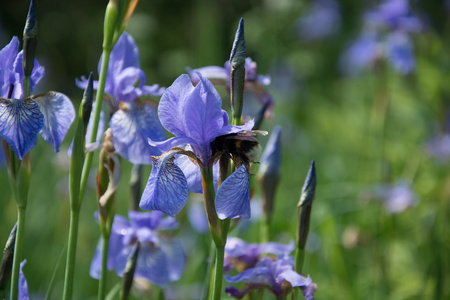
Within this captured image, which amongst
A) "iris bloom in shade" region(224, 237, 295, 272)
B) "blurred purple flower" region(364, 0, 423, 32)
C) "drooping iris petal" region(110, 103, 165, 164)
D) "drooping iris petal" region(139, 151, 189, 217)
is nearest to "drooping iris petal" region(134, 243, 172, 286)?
"iris bloom in shade" region(224, 237, 295, 272)

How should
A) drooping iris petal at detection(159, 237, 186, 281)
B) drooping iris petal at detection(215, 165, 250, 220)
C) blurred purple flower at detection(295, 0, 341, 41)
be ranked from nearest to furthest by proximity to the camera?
drooping iris petal at detection(215, 165, 250, 220) → drooping iris petal at detection(159, 237, 186, 281) → blurred purple flower at detection(295, 0, 341, 41)

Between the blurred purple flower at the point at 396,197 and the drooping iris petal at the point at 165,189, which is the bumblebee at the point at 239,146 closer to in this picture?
the drooping iris petal at the point at 165,189

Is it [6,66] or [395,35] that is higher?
[395,35]

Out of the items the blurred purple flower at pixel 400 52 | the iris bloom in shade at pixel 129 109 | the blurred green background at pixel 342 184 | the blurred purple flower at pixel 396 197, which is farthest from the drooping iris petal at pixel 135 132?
the blurred purple flower at pixel 400 52

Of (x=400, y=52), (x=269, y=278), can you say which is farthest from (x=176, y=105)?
(x=400, y=52)

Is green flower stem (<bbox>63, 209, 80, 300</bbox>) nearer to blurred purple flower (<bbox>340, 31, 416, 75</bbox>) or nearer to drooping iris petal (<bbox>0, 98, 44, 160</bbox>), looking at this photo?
drooping iris petal (<bbox>0, 98, 44, 160</bbox>)

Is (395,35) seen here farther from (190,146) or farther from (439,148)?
(190,146)

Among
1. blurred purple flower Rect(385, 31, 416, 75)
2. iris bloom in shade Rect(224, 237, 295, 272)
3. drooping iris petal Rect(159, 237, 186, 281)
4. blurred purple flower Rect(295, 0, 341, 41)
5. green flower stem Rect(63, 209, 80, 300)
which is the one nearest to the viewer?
green flower stem Rect(63, 209, 80, 300)
